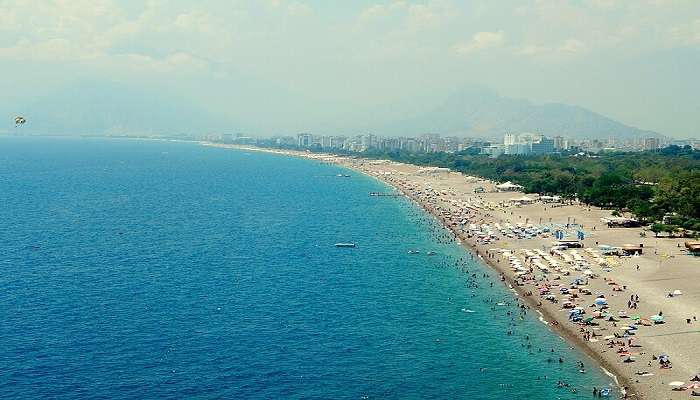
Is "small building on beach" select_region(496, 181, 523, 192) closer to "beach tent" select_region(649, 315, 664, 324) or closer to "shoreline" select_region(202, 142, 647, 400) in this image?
"shoreline" select_region(202, 142, 647, 400)

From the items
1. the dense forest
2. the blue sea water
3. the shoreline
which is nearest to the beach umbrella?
the shoreline

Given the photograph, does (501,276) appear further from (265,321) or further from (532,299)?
(265,321)

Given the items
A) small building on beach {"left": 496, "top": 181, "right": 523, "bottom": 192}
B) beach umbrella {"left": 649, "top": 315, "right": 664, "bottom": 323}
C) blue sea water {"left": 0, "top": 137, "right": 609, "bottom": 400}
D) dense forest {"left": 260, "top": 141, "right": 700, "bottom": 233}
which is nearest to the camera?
blue sea water {"left": 0, "top": 137, "right": 609, "bottom": 400}

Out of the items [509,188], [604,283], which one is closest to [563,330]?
[604,283]

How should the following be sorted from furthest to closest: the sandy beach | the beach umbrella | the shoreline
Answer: the beach umbrella < the sandy beach < the shoreline

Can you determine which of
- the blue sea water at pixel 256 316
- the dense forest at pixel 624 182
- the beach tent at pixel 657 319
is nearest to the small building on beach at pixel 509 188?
A: the dense forest at pixel 624 182

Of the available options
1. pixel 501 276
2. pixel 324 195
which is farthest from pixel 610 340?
pixel 324 195
